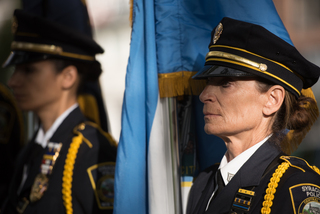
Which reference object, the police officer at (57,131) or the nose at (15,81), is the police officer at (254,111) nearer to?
the police officer at (57,131)

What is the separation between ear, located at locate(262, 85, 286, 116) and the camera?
1338 millimetres

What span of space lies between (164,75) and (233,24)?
424 millimetres

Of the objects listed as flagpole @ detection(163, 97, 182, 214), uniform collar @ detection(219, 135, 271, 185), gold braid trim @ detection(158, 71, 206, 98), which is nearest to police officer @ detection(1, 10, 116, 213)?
flagpole @ detection(163, 97, 182, 214)

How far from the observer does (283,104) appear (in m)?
1.40

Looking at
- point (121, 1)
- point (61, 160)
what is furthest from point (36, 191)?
point (121, 1)

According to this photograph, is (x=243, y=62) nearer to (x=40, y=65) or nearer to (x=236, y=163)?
(x=236, y=163)

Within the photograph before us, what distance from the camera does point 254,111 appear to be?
1359 millimetres

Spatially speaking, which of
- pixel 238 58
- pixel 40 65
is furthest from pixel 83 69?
pixel 238 58

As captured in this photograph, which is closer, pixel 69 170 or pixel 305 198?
pixel 305 198

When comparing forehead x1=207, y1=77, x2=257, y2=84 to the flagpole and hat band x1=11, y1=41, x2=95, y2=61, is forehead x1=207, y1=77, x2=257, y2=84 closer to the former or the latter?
the flagpole

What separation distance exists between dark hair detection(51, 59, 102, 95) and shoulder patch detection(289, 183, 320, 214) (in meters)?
1.77

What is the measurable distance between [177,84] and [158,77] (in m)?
0.11

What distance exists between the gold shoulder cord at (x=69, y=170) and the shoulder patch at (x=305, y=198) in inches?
49.8

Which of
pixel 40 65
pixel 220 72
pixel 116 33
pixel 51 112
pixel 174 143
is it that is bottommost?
pixel 174 143
